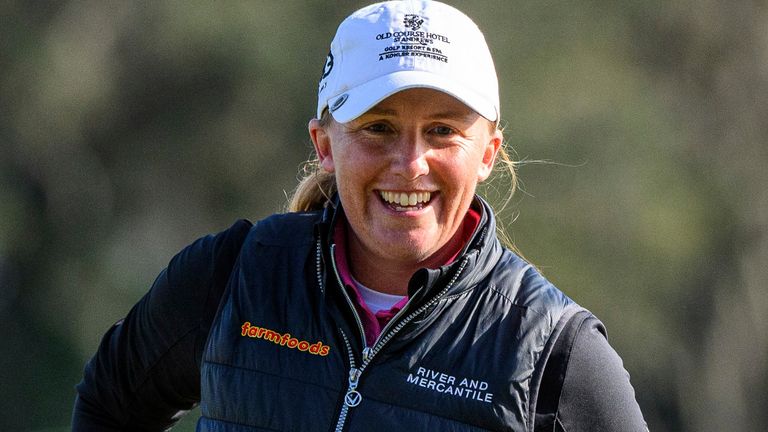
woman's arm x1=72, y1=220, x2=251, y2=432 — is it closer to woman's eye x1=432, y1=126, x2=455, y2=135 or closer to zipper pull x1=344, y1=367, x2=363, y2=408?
zipper pull x1=344, y1=367, x2=363, y2=408

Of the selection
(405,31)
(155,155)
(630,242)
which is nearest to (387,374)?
(405,31)

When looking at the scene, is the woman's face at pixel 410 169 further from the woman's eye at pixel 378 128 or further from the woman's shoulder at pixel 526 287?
the woman's shoulder at pixel 526 287

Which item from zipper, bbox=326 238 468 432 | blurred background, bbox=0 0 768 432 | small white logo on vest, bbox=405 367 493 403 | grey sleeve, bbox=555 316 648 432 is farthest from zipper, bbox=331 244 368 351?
blurred background, bbox=0 0 768 432

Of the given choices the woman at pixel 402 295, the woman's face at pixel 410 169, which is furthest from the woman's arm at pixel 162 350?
the woman's face at pixel 410 169

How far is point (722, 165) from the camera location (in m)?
11.4

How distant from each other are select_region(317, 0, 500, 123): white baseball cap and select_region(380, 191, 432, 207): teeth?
15 centimetres

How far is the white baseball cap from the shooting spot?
2.09 m

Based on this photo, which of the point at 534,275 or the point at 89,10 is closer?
the point at 534,275

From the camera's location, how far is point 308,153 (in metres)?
11.2

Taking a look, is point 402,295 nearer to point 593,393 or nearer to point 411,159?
point 411,159

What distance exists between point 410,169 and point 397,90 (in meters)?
0.13

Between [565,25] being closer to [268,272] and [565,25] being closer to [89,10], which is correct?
[89,10]

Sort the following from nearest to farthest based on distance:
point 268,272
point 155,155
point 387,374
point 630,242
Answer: point 387,374 < point 268,272 < point 630,242 < point 155,155

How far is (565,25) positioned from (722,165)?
75.8 inches
